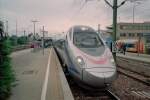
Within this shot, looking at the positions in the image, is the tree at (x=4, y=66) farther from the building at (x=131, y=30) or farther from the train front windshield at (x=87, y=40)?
the building at (x=131, y=30)

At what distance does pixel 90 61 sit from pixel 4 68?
3.72 m

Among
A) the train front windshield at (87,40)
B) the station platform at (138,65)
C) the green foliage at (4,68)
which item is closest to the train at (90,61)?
the train front windshield at (87,40)

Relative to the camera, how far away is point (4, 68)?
839cm

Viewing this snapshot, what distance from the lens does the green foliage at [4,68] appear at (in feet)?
26.4

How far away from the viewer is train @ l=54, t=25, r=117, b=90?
1065cm

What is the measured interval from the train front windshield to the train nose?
1.82 meters

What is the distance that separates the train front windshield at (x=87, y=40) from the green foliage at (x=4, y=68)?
4.20 metres

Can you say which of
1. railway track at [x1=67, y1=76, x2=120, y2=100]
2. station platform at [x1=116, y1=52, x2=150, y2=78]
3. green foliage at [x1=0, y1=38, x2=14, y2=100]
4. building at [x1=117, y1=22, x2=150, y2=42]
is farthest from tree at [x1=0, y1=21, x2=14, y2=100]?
building at [x1=117, y1=22, x2=150, y2=42]

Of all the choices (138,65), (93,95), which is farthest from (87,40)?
(138,65)

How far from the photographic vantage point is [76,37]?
13109 millimetres

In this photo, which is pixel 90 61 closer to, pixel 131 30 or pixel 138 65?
pixel 138 65

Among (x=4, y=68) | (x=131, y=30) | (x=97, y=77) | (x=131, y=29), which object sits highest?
(x=131, y=29)

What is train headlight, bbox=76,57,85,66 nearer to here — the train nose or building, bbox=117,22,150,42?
the train nose

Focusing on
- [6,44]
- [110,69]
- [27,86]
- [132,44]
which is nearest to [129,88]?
[110,69]
